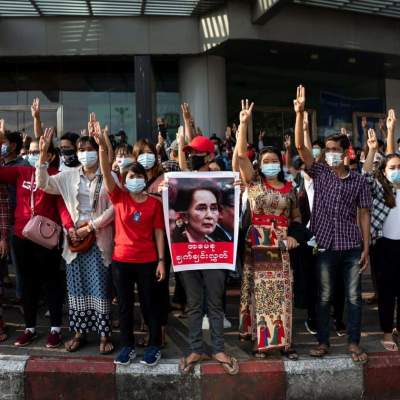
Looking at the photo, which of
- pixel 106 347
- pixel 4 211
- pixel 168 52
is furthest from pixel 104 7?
pixel 106 347

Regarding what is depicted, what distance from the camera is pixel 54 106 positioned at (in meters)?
13.3

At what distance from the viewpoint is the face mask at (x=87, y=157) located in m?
4.24

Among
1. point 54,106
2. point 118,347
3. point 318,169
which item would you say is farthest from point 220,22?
point 118,347

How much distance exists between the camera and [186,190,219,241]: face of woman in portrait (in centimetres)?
407

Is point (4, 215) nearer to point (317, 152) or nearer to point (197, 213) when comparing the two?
point (197, 213)

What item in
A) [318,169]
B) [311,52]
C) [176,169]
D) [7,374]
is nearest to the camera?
[7,374]

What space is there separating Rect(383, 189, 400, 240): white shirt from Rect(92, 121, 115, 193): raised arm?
248cm

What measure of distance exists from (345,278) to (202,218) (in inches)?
52.7

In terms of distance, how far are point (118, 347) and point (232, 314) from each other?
1582 mm

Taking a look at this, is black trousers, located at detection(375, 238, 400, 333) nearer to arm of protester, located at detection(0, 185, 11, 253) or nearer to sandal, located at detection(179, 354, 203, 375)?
sandal, located at detection(179, 354, 203, 375)

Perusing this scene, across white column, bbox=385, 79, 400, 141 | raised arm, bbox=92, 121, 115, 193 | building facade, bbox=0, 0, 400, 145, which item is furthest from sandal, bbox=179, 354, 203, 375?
white column, bbox=385, 79, 400, 141

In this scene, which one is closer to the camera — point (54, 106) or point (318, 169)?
point (318, 169)

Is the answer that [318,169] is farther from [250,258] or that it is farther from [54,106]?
[54,106]

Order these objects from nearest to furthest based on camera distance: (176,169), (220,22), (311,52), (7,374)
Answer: (7,374) → (176,169) → (220,22) → (311,52)
